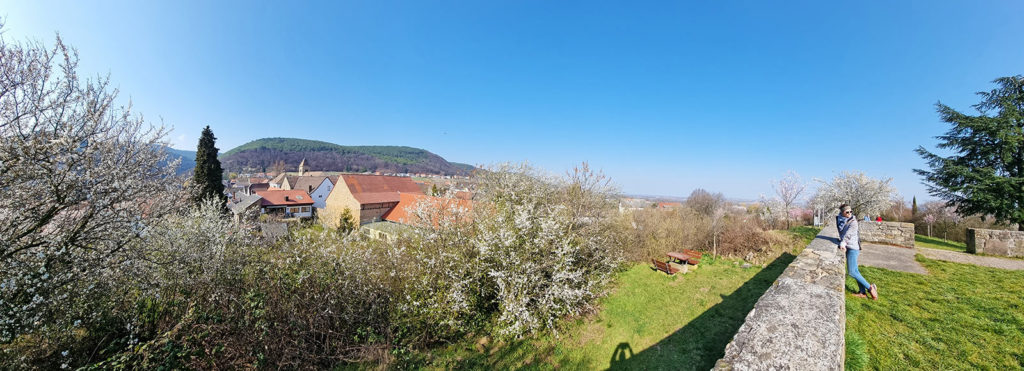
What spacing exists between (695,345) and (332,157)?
14131cm

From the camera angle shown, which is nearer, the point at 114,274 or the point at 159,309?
the point at 114,274

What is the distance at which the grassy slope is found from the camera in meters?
4.94

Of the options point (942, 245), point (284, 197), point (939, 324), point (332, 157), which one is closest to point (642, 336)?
point (939, 324)

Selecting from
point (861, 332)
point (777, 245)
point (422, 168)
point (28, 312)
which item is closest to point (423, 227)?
point (28, 312)

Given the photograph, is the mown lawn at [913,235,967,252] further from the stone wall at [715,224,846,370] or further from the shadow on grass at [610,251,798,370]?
the stone wall at [715,224,846,370]

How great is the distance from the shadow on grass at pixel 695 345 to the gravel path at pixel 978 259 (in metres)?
5.57

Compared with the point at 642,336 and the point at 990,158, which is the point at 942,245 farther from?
the point at 642,336

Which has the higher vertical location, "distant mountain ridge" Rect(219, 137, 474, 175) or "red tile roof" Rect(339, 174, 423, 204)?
"distant mountain ridge" Rect(219, 137, 474, 175)

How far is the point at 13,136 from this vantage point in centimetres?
377

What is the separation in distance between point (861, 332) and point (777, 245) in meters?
8.17

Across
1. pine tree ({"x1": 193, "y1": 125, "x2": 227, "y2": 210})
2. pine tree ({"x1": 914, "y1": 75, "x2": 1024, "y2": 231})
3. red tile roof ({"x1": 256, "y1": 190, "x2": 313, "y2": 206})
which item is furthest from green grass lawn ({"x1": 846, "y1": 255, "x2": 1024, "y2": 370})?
red tile roof ({"x1": 256, "y1": 190, "x2": 313, "y2": 206})

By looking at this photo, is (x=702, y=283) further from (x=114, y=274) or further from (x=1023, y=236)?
(x=114, y=274)

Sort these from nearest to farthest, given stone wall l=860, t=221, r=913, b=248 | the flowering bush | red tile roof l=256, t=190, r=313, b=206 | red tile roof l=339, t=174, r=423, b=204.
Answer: the flowering bush → stone wall l=860, t=221, r=913, b=248 → red tile roof l=339, t=174, r=423, b=204 → red tile roof l=256, t=190, r=313, b=206

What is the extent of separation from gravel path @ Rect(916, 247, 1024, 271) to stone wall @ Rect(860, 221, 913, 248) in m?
0.83
